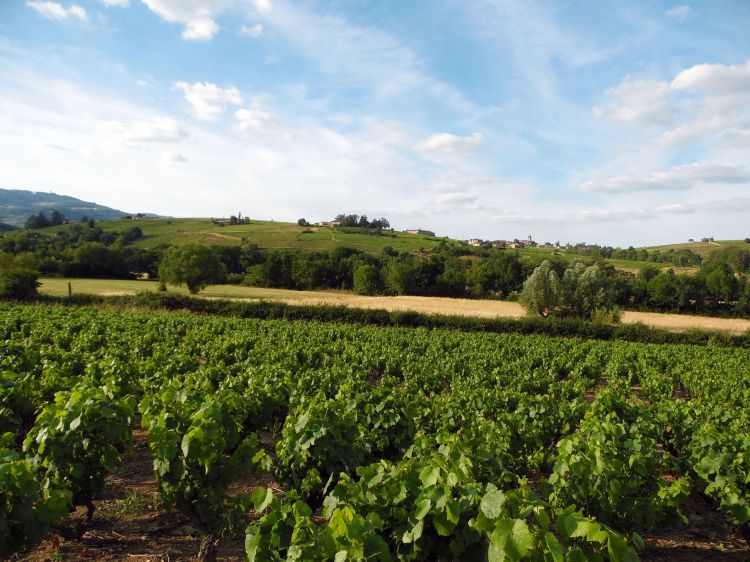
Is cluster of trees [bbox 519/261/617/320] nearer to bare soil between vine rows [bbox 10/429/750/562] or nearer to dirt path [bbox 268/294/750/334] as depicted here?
dirt path [bbox 268/294/750/334]

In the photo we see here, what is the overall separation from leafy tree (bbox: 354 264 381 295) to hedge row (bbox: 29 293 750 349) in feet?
112

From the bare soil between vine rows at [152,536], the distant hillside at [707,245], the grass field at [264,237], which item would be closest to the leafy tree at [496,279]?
the grass field at [264,237]

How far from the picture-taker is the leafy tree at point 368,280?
222ft

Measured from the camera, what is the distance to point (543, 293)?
42.4 m

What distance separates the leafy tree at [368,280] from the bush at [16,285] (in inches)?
1639

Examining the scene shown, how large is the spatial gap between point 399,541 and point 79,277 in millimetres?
76158

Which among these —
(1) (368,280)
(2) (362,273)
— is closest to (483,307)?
(1) (368,280)

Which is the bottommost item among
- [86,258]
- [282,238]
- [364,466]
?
[86,258]

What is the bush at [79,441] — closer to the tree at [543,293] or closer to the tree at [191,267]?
the tree at [543,293]

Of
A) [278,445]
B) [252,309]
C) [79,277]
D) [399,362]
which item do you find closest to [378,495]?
[278,445]

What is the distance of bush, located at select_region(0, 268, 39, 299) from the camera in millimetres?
35500

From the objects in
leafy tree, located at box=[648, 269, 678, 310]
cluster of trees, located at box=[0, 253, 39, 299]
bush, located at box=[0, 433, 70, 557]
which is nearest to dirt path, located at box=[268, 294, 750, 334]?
leafy tree, located at box=[648, 269, 678, 310]

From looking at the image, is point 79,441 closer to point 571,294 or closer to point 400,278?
point 571,294

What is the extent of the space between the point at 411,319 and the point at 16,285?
1347 inches
